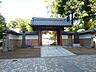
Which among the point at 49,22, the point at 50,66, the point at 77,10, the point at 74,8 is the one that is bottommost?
the point at 50,66

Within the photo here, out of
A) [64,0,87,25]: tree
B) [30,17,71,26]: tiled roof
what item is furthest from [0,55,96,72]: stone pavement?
[64,0,87,25]: tree

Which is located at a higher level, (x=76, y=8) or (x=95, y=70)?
(x=76, y=8)

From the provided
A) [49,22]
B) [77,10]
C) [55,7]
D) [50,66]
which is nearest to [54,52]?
[50,66]

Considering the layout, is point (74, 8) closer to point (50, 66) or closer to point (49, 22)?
point (49, 22)

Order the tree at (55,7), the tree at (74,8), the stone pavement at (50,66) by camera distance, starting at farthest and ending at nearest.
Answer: the tree at (55,7) < the tree at (74,8) < the stone pavement at (50,66)

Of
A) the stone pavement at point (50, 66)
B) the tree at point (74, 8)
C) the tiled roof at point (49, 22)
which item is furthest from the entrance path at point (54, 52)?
the tree at point (74, 8)

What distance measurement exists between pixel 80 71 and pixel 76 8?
769 inches

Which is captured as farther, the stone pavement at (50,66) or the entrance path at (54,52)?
the entrance path at (54,52)

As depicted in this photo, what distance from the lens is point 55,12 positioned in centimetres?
3000

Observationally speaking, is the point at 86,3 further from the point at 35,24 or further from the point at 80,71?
the point at 80,71

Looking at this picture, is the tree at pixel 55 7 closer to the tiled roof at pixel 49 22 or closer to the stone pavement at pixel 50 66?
the tiled roof at pixel 49 22

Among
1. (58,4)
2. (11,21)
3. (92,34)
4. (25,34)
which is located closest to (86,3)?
(58,4)

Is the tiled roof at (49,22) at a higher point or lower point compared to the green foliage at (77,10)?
lower

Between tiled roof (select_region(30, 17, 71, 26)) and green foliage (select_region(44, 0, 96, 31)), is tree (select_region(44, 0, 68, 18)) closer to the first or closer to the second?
green foliage (select_region(44, 0, 96, 31))
